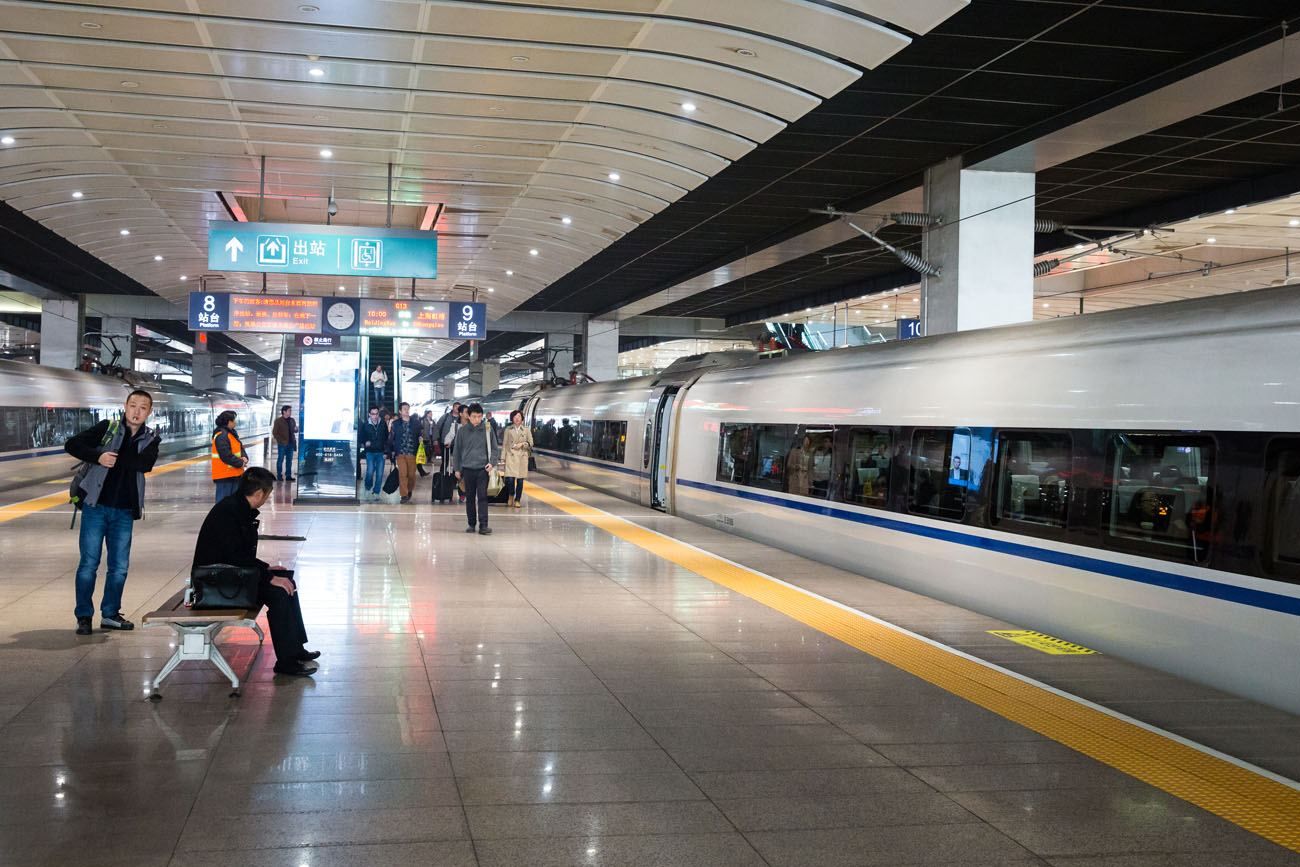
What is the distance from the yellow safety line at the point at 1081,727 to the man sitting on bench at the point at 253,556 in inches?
142

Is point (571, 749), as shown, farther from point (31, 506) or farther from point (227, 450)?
point (31, 506)

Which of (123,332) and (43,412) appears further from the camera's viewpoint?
(123,332)

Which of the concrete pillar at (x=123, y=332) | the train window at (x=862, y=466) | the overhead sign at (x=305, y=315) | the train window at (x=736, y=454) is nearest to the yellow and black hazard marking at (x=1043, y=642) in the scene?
the train window at (x=862, y=466)

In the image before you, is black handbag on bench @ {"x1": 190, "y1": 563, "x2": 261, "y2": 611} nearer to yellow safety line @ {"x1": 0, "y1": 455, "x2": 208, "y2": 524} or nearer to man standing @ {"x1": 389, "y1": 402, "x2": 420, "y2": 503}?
yellow safety line @ {"x1": 0, "y1": 455, "x2": 208, "y2": 524}

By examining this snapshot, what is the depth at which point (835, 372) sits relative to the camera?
1312cm

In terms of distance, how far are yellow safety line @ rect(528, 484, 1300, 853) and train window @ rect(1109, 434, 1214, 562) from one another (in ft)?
4.54

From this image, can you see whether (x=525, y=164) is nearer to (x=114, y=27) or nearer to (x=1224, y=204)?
(x=114, y=27)

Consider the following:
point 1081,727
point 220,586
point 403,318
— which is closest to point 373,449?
point 403,318

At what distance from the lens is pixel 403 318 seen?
71.9 ft

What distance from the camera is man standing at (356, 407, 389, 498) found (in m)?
20.5

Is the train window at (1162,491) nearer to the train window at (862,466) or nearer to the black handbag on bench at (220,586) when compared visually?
the train window at (862,466)

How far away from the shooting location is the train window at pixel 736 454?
15594 millimetres

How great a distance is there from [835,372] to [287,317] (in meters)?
12.1

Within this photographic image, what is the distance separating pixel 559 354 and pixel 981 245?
2997 cm
